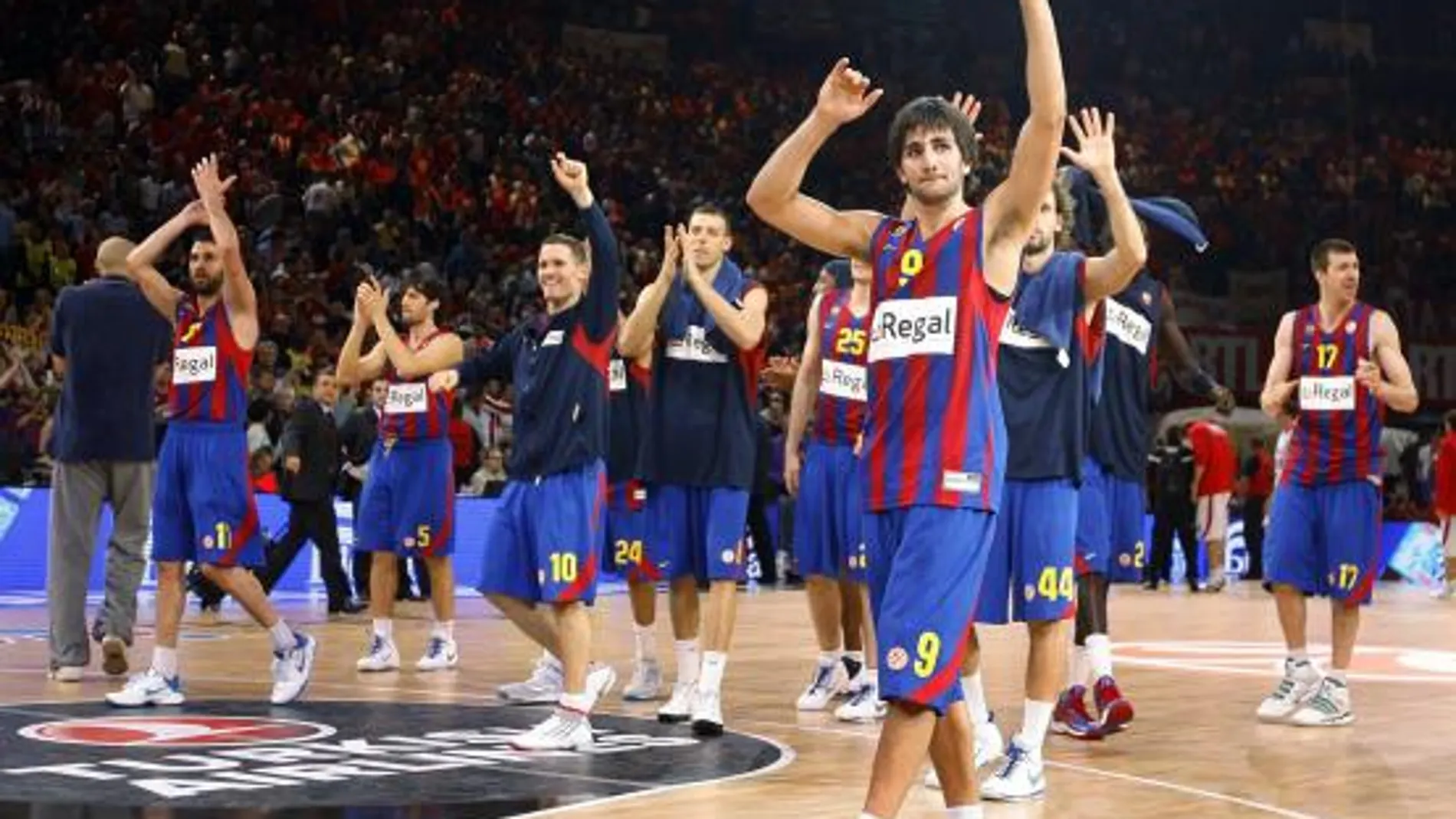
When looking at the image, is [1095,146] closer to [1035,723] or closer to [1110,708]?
[1035,723]

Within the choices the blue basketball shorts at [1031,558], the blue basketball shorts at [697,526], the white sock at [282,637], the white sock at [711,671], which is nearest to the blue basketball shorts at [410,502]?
the white sock at [282,637]

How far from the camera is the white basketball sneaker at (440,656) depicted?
12.4m

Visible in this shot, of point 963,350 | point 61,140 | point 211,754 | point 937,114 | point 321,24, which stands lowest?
point 211,754

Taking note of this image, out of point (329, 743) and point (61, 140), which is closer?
point (329, 743)

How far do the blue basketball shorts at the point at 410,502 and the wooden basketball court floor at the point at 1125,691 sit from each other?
2.43ft

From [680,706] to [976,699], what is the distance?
1.76 m

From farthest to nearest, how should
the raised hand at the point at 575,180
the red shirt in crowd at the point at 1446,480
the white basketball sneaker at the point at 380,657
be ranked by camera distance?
the red shirt in crowd at the point at 1446,480 → the white basketball sneaker at the point at 380,657 → the raised hand at the point at 575,180

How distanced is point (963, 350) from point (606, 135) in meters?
23.2

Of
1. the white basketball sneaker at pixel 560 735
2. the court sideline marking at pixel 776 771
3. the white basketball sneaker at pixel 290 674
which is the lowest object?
the court sideline marking at pixel 776 771

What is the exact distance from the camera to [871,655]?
35.0 feet

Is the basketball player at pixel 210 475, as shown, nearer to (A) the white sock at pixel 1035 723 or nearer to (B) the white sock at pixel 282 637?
(B) the white sock at pixel 282 637

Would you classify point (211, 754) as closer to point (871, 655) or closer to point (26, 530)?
point (871, 655)

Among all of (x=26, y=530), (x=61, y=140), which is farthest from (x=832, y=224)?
(x=61, y=140)

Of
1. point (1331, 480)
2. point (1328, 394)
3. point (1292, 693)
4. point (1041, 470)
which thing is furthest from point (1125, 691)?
point (1041, 470)
